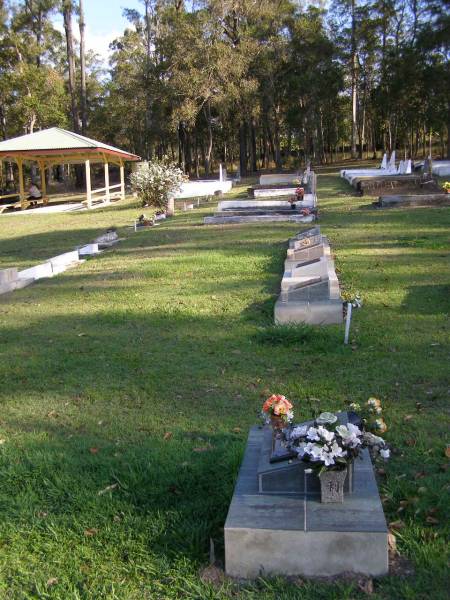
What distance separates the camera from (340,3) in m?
46.8

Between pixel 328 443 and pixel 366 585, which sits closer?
pixel 366 585

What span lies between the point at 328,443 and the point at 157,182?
20.0 m

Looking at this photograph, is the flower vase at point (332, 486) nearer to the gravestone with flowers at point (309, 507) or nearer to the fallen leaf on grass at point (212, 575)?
the gravestone with flowers at point (309, 507)

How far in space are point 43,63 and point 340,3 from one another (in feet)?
78.0

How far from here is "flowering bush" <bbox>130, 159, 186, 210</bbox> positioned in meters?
21.7

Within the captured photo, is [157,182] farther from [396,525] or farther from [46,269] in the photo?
[396,525]

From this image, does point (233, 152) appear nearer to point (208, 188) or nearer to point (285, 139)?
point (285, 139)

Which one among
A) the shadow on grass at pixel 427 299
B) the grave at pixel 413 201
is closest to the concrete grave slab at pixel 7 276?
the shadow on grass at pixel 427 299

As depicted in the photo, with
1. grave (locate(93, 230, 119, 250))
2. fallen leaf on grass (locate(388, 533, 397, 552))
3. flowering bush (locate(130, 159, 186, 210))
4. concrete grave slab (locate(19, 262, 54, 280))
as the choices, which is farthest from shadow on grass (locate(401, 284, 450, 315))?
flowering bush (locate(130, 159, 186, 210))

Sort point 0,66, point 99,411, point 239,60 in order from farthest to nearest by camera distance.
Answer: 1. point 0,66
2. point 239,60
3. point 99,411

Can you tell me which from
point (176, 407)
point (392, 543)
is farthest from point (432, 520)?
point (176, 407)

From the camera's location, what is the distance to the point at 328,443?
2.81 m

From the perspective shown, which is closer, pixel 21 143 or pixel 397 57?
pixel 21 143

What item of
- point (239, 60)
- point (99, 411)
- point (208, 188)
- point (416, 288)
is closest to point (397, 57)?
point (239, 60)
